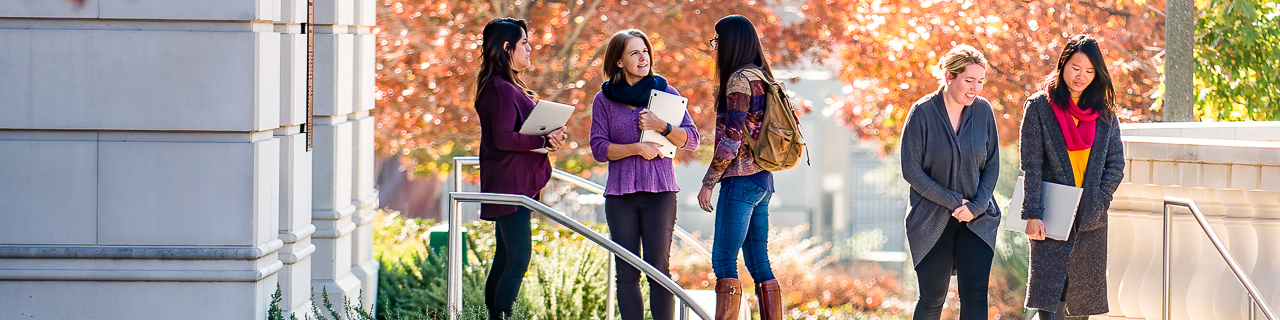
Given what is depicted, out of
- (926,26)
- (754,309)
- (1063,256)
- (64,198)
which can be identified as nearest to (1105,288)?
(1063,256)

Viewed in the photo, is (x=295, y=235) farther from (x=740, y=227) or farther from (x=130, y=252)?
(x=740, y=227)

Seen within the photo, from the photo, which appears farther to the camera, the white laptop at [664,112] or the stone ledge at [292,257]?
the stone ledge at [292,257]

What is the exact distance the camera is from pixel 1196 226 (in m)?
5.32

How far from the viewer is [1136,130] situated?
22.2 ft

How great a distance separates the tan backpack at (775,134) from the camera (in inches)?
191

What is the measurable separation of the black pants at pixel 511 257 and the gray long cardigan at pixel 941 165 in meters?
1.48

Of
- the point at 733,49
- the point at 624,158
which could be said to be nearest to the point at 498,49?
the point at 624,158

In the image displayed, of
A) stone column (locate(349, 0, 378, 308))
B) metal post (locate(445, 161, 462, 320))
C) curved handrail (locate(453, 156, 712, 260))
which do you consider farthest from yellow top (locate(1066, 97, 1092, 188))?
stone column (locate(349, 0, 378, 308))

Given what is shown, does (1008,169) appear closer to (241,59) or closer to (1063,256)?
(1063,256)

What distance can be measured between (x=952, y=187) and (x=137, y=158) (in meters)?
2.84

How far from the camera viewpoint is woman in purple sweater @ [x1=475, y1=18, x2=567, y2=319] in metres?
5.18

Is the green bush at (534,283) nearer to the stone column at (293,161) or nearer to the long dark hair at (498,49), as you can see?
the stone column at (293,161)

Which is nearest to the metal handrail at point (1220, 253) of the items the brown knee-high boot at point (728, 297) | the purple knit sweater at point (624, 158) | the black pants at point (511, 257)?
the brown knee-high boot at point (728, 297)

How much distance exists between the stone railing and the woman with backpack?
1.64m
